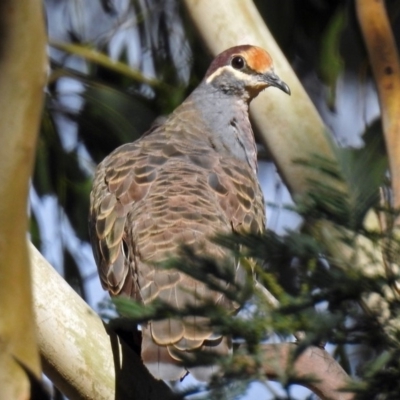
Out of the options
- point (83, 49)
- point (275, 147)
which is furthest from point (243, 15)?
point (83, 49)

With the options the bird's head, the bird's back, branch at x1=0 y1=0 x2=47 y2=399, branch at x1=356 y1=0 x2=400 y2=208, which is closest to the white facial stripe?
the bird's head

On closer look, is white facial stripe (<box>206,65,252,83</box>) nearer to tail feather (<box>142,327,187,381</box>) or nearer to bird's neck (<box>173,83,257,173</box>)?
bird's neck (<box>173,83,257,173</box>)

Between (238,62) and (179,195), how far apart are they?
2.90ft

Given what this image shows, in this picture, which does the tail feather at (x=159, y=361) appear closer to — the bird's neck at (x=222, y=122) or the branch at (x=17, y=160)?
the branch at (x=17, y=160)

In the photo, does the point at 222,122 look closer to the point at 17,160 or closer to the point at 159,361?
the point at 159,361

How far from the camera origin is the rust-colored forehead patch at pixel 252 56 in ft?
12.3

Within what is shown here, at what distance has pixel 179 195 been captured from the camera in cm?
323

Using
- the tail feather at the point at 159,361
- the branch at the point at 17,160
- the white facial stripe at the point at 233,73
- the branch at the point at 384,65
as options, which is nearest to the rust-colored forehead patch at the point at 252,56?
the white facial stripe at the point at 233,73

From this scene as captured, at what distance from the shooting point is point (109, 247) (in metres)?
3.21

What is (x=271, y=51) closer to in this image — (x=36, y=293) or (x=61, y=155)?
(x=61, y=155)

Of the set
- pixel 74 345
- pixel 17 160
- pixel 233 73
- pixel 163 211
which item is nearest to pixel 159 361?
pixel 74 345

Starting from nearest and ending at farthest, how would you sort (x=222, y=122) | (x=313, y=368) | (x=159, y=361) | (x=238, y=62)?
(x=313, y=368) → (x=159, y=361) → (x=238, y=62) → (x=222, y=122)

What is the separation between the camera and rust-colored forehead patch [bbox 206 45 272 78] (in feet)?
12.3

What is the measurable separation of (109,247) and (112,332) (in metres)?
0.62
